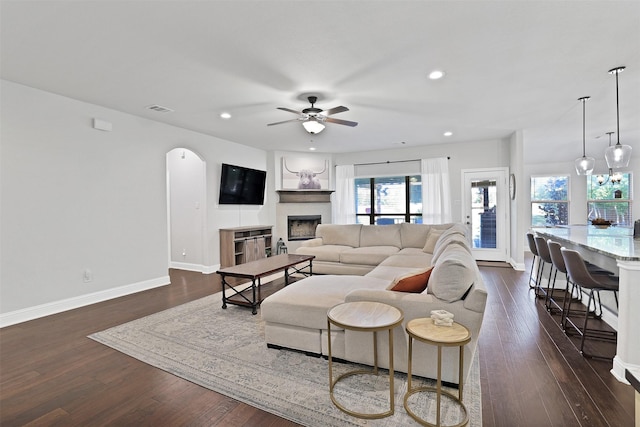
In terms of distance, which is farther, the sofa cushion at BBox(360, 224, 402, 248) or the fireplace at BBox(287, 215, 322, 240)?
the fireplace at BBox(287, 215, 322, 240)

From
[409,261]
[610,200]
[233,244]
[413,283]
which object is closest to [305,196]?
[233,244]

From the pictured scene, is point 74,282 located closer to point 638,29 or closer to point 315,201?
point 315,201

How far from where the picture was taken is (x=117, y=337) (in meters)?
2.91

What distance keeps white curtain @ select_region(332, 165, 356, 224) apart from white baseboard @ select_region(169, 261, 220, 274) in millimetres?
3171

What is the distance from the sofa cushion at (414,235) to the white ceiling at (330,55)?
75.1 inches

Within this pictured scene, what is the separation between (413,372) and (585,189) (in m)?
9.72

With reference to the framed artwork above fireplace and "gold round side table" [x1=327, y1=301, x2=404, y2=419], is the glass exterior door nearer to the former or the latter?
the framed artwork above fireplace

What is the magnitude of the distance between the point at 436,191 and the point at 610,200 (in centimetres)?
579

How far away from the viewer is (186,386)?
211 centimetres

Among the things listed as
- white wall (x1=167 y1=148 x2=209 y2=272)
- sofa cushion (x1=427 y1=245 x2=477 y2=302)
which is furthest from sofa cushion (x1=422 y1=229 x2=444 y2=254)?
white wall (x1=167 y1=148 x2=209 y2=272)

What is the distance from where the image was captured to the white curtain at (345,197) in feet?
25.2

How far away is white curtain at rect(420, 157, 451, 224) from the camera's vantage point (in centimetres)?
674

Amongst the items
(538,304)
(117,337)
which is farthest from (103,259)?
(538,304)

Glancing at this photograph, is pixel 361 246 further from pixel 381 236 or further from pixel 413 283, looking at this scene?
pixel 413 283
